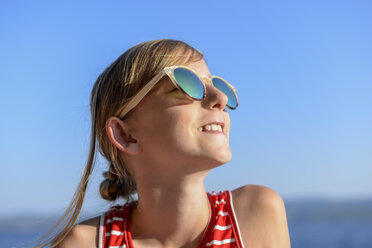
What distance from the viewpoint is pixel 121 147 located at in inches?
101

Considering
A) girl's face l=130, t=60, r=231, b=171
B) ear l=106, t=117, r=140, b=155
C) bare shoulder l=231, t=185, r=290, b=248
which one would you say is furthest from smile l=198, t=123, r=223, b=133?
bare shoulder l=231, t=185, r=290, b=248

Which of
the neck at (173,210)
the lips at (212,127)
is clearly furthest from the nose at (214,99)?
the neck at (173,210)

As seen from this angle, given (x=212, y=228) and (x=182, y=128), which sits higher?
(x=182, y=128)

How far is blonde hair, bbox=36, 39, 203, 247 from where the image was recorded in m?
2.53

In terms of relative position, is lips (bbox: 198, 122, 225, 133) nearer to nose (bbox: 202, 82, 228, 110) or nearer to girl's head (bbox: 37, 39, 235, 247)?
girl's head (bbox: 37, 39, 235, 247)

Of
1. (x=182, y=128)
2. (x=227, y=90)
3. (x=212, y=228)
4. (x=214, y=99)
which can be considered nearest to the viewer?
(x=182, y=128)

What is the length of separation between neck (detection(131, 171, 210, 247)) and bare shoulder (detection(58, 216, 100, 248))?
0.29 m

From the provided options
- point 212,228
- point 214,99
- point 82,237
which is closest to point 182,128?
point 214,99

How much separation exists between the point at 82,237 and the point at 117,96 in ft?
3.36

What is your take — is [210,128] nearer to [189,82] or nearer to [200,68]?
[189,82]

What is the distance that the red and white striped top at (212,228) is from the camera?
2.50 meters

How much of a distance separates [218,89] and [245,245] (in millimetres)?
1079

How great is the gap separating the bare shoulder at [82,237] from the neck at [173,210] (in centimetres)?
29

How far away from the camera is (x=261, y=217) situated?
259 centimetres
